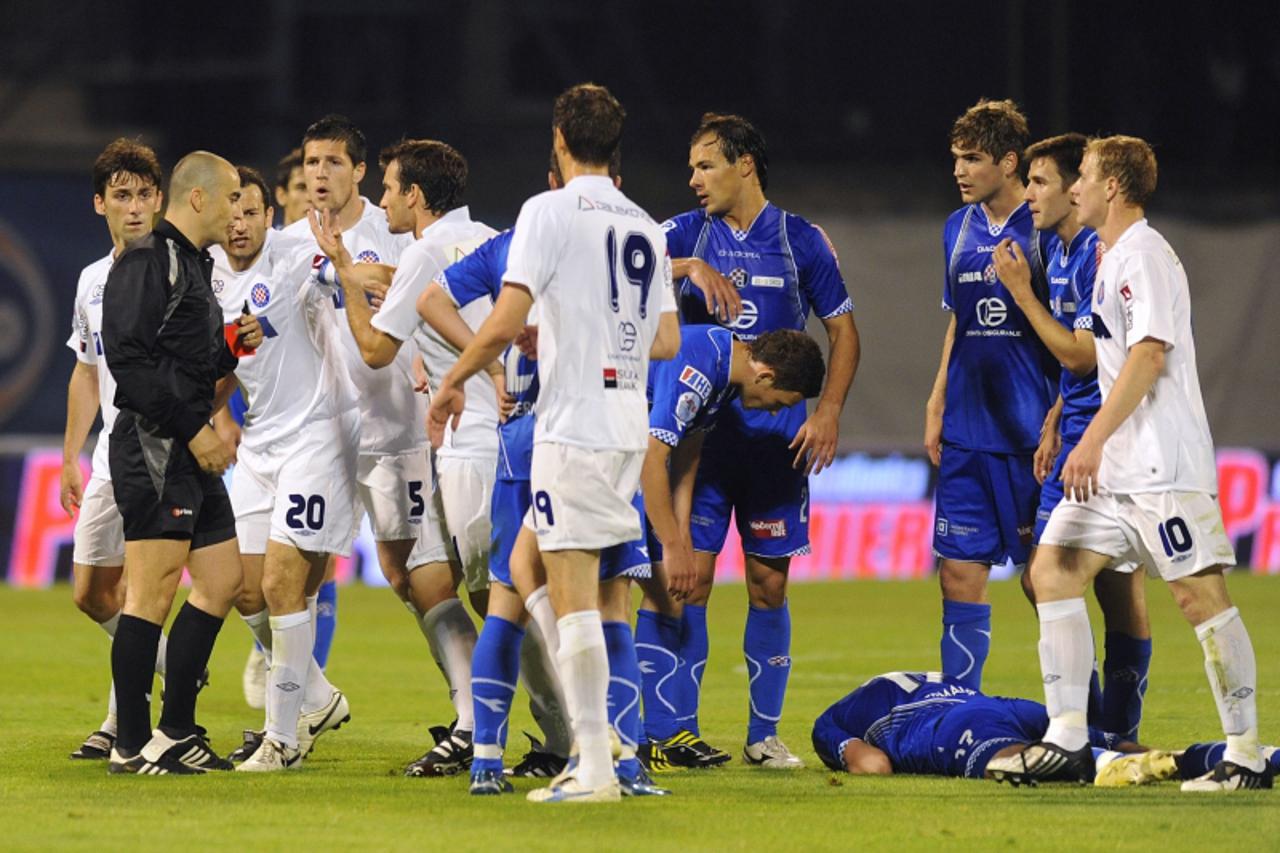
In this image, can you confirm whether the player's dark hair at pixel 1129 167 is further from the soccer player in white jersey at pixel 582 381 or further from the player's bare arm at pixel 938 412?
the soccer player in white jersey at pixel 582 381

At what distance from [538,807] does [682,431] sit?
161cm

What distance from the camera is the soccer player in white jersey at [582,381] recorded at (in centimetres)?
618

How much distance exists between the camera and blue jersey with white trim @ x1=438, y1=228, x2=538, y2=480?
6.58 metres

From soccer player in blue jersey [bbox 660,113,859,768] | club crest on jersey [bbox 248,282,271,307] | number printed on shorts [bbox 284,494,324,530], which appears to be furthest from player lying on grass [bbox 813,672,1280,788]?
club crest on jersey [bbox 248,282,271,307]

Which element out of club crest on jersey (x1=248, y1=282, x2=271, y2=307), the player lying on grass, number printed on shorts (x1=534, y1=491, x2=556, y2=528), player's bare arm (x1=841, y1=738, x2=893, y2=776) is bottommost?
player's bare arm (x1=841, y1=738, x2=893, y2=776)

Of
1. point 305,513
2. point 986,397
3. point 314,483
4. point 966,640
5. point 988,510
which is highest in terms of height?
point 986,397

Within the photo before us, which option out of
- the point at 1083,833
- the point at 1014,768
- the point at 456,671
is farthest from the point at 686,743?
the point at 1083,833

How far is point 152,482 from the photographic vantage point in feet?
23.3

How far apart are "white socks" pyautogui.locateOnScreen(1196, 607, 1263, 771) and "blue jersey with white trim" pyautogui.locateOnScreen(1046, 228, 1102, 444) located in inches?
45.2

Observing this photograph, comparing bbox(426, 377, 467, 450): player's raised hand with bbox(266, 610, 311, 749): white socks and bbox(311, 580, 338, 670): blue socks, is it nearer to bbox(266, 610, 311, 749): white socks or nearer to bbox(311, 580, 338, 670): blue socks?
bbox(266, 610, 311, 749): white socks

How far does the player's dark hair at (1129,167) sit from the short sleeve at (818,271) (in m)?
1.40

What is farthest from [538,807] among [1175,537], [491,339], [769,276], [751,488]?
[769,276]

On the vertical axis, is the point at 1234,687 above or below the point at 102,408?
below

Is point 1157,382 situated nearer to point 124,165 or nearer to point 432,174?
point 432,174
